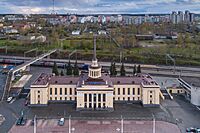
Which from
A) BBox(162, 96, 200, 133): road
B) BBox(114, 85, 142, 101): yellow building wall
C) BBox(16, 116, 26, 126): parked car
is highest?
BBox(114, 85, 142, 101): yellow building wall

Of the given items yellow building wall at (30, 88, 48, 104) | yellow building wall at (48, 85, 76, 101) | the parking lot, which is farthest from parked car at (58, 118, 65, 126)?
yellow building wall at (48, 85, 76, 101)

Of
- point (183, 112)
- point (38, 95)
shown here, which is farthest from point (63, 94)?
point (183, 112)

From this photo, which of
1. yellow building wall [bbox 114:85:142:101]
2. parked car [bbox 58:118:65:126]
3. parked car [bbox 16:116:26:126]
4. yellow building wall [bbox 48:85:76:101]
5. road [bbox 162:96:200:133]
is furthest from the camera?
yellow building wall [bbox 114:85:142:101]

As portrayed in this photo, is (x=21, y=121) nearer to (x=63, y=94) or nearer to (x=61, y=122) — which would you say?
(x=61, y=122)

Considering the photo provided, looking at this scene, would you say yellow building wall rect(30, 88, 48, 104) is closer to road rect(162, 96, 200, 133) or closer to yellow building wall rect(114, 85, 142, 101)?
yellow building wall rect(114, 85, 142, 101)

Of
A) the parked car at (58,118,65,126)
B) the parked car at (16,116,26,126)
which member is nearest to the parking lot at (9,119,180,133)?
the parked car at (58,118,65,126)

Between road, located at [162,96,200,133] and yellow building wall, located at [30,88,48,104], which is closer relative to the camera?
road, located at [162,96,200,133]

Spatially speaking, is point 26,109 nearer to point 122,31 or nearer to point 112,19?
point 122,31

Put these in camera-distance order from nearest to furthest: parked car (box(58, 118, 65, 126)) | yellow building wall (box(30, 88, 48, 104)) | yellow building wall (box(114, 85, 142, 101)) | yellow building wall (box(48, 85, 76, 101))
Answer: parked car (box(58, 118, 65, 126)), yellow building wall (box(30, 88, 48, 104)), yellow building wall (box(48, 85, 76, 101)), yellow building wall (box(114, 85, 142, 101))

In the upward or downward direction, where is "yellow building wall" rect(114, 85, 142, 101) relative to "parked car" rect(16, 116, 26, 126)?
upward
